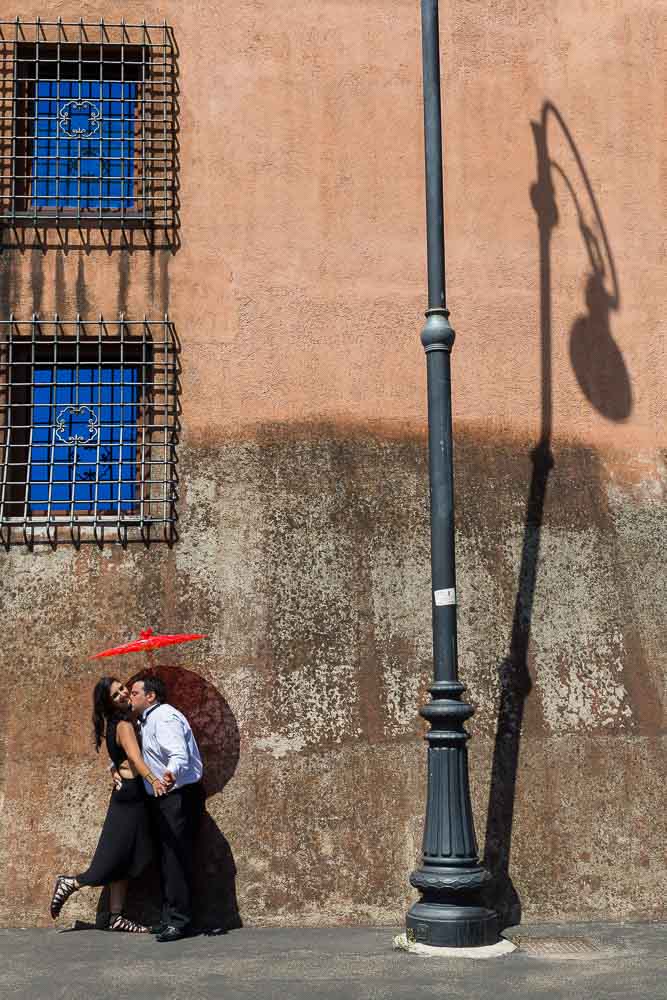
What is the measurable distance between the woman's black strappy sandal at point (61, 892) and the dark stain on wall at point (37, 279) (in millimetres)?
4374

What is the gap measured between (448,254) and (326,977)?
578 cm

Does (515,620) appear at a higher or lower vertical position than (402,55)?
lower

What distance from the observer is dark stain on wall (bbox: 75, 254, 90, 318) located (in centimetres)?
841

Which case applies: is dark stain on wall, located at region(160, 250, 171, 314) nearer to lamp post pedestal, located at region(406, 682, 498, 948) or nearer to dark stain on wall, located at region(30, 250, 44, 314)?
dark stain on wall, located at region(30, 250, 44, 314)

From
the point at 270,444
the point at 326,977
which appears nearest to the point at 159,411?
the point at 270,444

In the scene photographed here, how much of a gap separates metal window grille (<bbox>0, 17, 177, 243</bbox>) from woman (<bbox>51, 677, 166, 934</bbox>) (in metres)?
4.16

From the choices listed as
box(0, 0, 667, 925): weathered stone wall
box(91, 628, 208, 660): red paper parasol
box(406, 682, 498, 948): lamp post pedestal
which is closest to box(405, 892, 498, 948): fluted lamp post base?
box(406, 682, 498, 948): lamp post pedestal

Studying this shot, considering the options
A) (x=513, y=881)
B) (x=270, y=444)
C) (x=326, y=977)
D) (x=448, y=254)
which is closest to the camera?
(x=326, y=977)

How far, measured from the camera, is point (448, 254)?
8.76 metres

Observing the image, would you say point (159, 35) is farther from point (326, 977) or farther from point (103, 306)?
point (326, 977)

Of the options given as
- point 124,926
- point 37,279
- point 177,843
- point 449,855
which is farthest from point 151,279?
point 449,855

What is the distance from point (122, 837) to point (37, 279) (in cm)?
450

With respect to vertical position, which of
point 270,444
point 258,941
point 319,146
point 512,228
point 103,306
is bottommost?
point 258,941

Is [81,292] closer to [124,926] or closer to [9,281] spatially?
[9,281]
